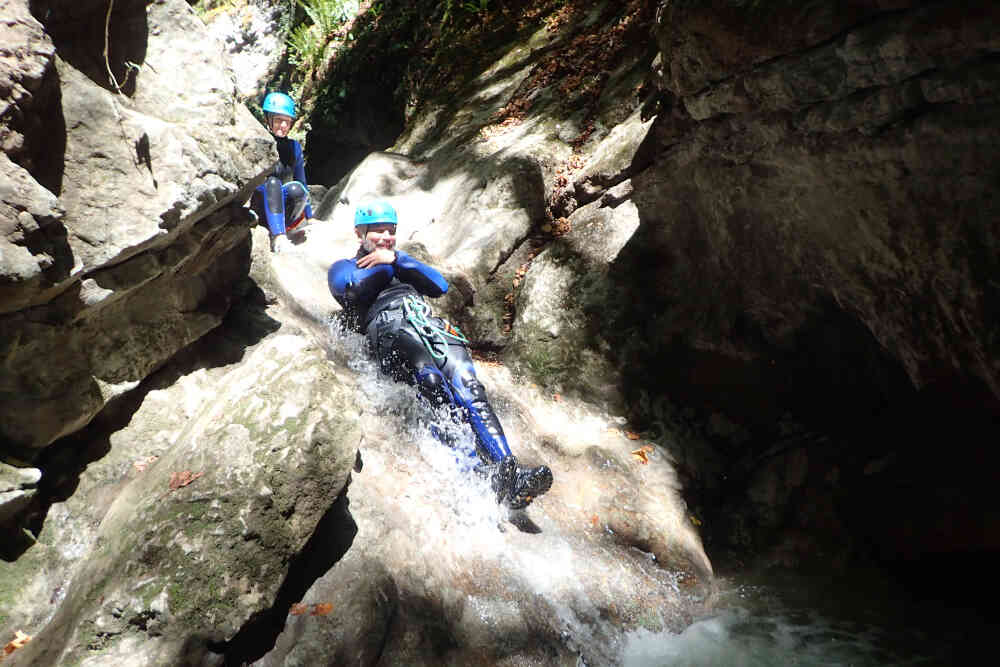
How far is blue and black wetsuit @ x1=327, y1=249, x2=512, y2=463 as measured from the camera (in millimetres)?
4316

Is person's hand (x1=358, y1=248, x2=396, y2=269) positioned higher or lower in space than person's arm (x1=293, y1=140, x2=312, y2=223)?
higher

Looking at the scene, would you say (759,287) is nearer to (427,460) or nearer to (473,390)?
(473,390)

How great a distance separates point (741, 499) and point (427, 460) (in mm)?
2611

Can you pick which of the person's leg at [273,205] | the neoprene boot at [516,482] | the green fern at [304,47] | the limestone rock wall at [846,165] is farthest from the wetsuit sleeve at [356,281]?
the green fern at [304,47]

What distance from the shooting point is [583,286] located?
5965 mm

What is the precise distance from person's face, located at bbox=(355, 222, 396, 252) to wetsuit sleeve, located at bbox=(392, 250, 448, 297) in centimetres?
15

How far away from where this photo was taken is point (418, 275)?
501 centimetres

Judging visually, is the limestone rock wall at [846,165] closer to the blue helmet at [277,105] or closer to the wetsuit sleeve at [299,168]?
the wetsuit sleeve at [299,168]

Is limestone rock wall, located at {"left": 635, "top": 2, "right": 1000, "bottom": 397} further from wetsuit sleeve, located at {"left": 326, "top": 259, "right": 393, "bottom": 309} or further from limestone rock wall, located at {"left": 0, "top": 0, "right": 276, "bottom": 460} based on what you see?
limestone rock wall, located at {"left": 0, "top": 0, "right": 276, "bottom": 460}

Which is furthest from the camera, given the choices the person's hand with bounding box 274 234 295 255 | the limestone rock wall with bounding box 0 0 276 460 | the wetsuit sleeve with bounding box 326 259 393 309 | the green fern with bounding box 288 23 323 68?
the green fern with bounding box 288 23 323 68

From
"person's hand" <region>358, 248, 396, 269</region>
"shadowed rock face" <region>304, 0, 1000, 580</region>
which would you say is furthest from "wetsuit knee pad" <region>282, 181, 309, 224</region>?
"person's hand" <region>358, 248, 396, 269</region>

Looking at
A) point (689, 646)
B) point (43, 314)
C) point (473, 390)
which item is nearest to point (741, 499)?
point (689, 646)

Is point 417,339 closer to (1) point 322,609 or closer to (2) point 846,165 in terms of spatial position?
(1) point 322,609

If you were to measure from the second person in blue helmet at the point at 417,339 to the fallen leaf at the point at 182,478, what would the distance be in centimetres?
182
